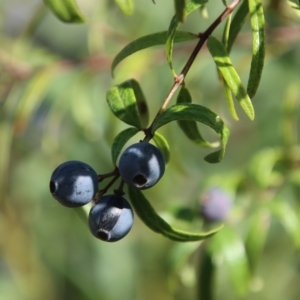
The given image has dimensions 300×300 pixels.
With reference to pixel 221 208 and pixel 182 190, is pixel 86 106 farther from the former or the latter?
pixel 182 190

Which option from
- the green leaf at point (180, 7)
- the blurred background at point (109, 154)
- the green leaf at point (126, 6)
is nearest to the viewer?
the green leaf at point (180, 7)

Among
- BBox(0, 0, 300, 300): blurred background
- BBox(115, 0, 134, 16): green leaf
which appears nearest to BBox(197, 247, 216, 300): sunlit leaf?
BBox(0, 0, 300, 300): blurred background

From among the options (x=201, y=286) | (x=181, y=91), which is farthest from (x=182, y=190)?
(x=181, y=91)

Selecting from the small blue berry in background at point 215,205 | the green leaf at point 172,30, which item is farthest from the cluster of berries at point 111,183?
the small blue berry in background at point 215,205

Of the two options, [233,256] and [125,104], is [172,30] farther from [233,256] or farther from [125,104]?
[233,256]

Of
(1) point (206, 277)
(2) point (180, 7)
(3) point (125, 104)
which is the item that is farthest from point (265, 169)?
(2) point (180, 7)

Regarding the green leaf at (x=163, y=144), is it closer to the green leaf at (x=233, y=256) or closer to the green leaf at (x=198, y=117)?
the green leaf at (x=198, y=117)
